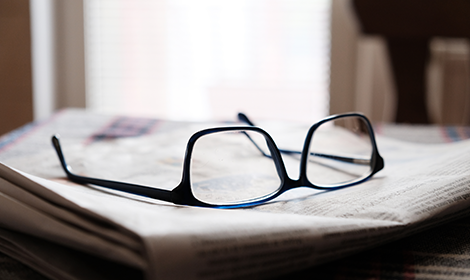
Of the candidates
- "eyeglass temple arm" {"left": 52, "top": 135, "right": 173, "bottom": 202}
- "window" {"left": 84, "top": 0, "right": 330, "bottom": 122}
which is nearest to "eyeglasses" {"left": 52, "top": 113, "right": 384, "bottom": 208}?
"eyeglass temple arm" {"left": 52, "top": 135, "right": 173, "bottom": 202}

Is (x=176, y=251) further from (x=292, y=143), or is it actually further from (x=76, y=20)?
(x=76, y=20)

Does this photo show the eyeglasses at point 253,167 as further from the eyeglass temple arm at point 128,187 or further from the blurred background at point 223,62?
the blurred background at point 223,62

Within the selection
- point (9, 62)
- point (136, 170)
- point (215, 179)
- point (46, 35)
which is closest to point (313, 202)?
point (215, 179)

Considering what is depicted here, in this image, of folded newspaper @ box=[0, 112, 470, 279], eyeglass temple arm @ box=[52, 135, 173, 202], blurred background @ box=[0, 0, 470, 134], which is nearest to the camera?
folded newspaper @ box=[0, 112, 470, 279]

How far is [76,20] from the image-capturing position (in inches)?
71.1

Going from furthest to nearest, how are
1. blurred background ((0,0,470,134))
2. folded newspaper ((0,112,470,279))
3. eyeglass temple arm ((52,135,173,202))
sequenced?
blurred background ((0,0,470,134))
eyeglass temple arm ((52,135,173,202))
folded newspaper ((0,112,470,279))

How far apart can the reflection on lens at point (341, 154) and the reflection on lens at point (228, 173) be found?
0.15 ft

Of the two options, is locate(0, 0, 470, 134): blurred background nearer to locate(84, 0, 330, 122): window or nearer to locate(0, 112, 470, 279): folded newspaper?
locate(84, 0, 330, 122): window

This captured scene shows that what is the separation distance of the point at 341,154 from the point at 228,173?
0.50ft

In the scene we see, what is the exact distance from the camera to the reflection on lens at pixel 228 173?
290 millimetres

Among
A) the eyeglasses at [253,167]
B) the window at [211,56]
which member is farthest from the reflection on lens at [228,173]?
the window at [211,56]

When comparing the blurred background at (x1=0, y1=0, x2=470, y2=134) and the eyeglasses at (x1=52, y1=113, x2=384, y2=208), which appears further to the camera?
the blurred background at (x1=0, y1=0, x2=470, y2=134)

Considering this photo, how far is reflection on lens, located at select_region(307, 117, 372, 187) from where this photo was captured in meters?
0.37

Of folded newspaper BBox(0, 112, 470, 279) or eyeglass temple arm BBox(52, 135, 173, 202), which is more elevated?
folded newspaper BBox(0, 112, 470, 279)
